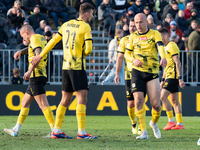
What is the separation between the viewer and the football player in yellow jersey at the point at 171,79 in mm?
8922

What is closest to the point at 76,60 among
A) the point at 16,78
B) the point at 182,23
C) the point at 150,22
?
the point at 16,78

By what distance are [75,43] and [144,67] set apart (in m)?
1.41

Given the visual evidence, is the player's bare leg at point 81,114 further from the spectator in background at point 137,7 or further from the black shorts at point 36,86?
the spectator in background at point 137,7

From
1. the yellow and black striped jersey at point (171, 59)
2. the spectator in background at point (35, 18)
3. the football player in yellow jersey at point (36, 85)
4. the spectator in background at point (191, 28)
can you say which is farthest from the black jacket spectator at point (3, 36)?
the yellow and black striped jersey at point (171, 59)

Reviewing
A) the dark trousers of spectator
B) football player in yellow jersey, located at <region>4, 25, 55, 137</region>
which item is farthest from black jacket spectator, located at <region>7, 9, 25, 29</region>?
football player in yellow jersey, located at <region>4, 25, 55, 137</region>

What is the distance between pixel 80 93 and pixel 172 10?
41.7ft

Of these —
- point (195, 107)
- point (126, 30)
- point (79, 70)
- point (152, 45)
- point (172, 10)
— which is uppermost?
point (172, 10)

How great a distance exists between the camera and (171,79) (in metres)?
9.16

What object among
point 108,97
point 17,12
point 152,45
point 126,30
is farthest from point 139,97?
point 17,12

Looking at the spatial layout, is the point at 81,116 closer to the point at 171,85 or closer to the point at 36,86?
the point at 36,86

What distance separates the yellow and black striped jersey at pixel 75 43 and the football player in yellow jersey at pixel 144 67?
1015 millimetres

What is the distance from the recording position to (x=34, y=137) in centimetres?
695

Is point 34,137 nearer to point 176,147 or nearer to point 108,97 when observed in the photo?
point 176,147

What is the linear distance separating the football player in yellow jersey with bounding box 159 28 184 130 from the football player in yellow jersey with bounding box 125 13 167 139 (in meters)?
2.05
